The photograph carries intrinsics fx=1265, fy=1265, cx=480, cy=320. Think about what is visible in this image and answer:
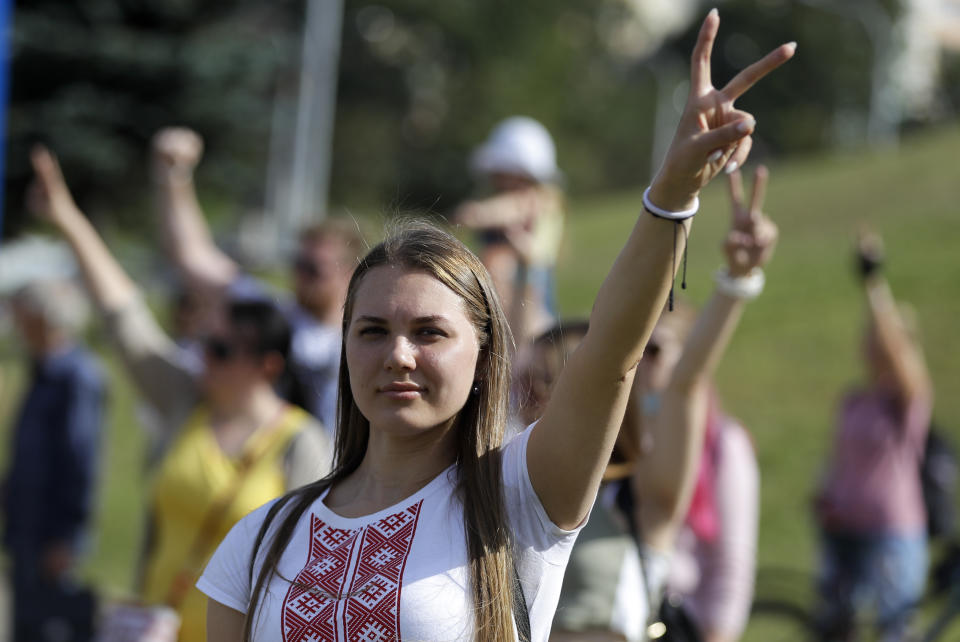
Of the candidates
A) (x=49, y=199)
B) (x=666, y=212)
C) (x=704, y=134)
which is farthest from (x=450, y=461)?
(x=49, y=199)

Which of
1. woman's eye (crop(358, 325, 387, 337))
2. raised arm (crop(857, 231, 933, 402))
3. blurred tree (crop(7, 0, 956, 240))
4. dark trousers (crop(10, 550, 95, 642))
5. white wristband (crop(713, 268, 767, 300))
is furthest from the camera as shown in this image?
blurred tree (crop(7, 0, 956, 240))

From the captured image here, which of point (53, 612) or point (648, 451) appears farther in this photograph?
point (53, 612)

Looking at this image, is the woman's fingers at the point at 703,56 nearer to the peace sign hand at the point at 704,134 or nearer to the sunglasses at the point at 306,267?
the peace sign hand at the point at 704,134

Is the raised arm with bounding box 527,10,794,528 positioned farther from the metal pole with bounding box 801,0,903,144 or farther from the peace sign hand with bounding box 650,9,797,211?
the metal pole with bounding box 801,0,903,144

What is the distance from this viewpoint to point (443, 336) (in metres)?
2.03

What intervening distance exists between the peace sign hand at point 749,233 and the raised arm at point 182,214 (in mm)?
2582

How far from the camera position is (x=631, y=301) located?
1.82 metres

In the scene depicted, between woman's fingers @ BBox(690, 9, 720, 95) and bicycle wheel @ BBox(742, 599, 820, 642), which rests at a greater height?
bicycle wheel @ BBox(742, 599, 820, 642)

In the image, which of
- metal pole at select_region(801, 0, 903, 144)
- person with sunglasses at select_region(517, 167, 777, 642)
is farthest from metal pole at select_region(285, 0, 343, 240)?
person with sunglasses at select_region(517, 167, 777, 642)

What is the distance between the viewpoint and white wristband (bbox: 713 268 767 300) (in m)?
2.79

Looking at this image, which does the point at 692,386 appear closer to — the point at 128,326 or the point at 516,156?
the point at 516,156

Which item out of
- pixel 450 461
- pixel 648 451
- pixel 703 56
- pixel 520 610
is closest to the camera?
pixel 703 56

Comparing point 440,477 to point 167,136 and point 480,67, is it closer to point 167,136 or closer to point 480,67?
point 167,136

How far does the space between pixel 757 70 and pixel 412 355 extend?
2.23ft
